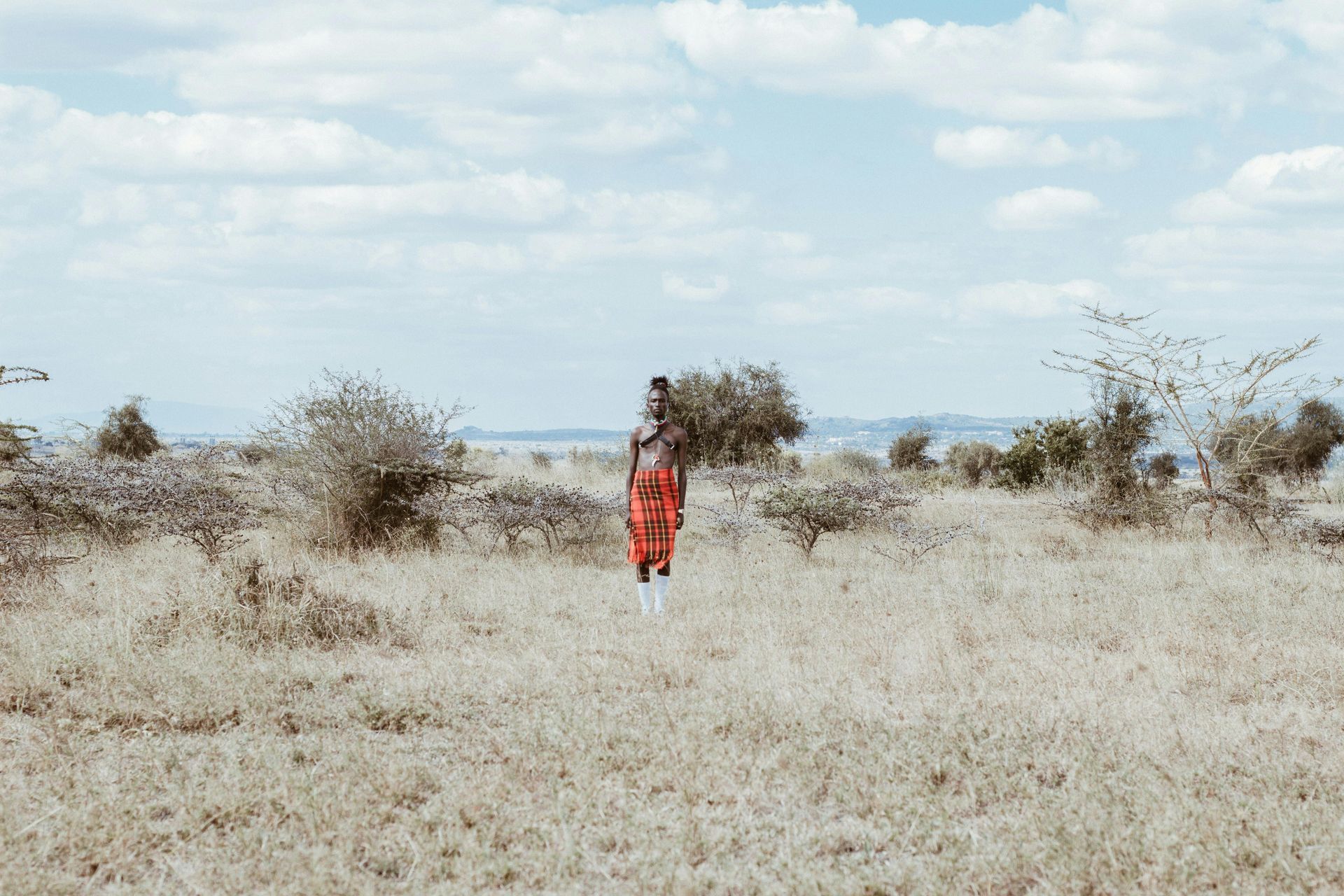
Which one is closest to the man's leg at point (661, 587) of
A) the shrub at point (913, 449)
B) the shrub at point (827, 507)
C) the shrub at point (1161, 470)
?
the shrub at point (827, 507)

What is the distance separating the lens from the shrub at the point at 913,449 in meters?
36.1

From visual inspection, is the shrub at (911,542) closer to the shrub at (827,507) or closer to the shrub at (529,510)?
the shrub at (827,507)

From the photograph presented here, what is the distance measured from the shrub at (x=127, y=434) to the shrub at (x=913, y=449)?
22.2 meters

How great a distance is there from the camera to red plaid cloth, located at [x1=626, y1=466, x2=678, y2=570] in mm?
9055

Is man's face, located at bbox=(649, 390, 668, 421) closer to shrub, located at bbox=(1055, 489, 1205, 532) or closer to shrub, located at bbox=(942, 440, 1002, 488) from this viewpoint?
shrub, located at bbox=(1055, 489, 1205, 532)

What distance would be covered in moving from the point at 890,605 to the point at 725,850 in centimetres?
524

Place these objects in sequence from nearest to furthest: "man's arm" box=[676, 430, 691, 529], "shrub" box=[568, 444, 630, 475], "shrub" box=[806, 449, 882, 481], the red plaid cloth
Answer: the red plaid cloth, "man's arm" box=[676, 430, 691, 529], "shrub" box=[568, 444, 630, 475], "shrub" box=[806, 449, 882, 481]

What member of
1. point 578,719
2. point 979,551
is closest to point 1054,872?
point 578,719

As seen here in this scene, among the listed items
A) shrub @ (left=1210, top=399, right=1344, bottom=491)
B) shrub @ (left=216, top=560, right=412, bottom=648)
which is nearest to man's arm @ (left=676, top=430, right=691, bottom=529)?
shrub @ (left=216, top=560, right=412, bottom=648)

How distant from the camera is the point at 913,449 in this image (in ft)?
120

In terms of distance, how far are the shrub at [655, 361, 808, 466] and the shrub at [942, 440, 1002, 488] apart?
5918 millimetres

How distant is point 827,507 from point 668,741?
752cm

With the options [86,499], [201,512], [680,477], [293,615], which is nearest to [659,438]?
[680,477]

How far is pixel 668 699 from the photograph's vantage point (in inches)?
246
